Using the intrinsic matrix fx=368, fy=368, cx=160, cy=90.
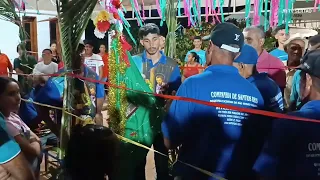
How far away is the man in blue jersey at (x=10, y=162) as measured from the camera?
68.5 inches

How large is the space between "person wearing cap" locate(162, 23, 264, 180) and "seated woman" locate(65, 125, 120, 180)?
0.56 meters

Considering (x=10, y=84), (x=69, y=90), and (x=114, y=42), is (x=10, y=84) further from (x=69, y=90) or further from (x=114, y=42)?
(x=114, y=42)

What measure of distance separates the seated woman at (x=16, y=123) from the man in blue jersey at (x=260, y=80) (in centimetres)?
169

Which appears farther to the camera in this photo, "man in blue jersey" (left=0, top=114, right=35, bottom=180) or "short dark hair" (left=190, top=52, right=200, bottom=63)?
"short dark hair" (left=190, top=52, right=200, bottom=63)

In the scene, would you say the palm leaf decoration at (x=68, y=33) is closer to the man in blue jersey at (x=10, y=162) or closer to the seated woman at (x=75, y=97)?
the seated woman at (x=75, y=97)

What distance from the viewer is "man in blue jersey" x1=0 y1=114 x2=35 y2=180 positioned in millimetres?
1739

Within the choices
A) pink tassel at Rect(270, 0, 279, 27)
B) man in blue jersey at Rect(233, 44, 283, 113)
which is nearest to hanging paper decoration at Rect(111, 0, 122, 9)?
man in blue jersey at Rect(233, 44, 283, 113)

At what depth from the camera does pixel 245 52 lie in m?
3.11

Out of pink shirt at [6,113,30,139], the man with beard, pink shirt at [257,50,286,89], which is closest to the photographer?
pink shirt at [6,113,30,139]

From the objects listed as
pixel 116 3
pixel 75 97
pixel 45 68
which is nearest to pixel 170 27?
pixel 45 68

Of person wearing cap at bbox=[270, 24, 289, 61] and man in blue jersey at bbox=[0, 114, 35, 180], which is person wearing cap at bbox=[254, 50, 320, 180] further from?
person wearing cap at bbox=[270, 24, 289, 61]

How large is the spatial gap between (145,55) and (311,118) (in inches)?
94.0

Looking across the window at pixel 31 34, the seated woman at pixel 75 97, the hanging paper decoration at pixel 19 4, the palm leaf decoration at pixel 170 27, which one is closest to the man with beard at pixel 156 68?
the seated woman at pixel 75 97

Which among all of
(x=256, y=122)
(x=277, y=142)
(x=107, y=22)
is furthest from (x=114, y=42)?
(x=277, y=142)
